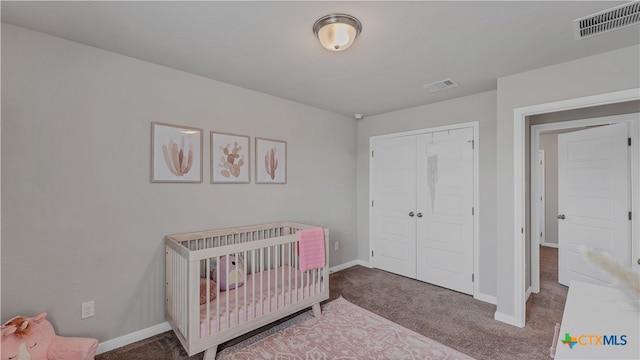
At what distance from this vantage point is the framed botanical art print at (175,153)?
2371 millimetres

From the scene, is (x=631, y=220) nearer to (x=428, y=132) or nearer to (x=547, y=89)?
(x=547, y=89)

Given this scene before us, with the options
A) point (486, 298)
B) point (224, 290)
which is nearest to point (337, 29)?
point (224, 290)

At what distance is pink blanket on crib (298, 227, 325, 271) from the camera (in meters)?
2.54

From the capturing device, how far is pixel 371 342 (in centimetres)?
227

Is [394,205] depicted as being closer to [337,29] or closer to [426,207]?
[426,207]

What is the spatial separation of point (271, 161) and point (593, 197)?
376 cm

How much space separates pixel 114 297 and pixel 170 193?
0.90 meters

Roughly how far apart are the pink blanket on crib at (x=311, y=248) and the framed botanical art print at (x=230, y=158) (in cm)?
93

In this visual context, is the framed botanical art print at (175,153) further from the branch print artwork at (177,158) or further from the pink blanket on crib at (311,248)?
the pink blanket on crib at (311,248)

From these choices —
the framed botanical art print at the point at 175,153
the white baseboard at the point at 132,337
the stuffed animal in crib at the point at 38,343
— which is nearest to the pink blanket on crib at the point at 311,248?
the framed botanical art print at the point at 175,153

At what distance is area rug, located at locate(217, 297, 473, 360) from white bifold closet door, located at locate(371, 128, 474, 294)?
4.22ft

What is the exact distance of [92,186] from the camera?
2.08 metres

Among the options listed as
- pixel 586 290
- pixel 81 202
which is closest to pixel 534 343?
pixel 586 290

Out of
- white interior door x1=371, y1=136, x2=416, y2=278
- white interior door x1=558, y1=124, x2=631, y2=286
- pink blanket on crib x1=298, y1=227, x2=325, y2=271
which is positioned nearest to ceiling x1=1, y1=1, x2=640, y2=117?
white interior door x1=371, y1=136, x2=416, y2=278
